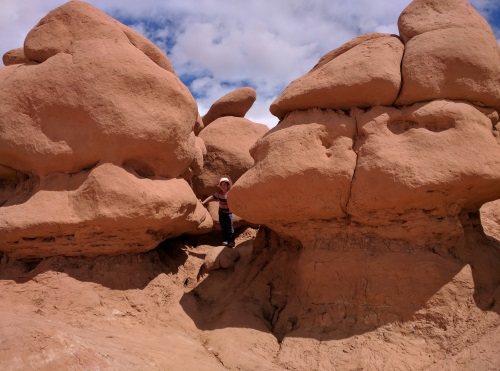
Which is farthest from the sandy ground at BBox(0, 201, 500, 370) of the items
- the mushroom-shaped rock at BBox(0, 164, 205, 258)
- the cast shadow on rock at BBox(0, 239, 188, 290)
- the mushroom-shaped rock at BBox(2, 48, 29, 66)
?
the mushroom-shaped rock at BBox(2, 48, 29, 66)

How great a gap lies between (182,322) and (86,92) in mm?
2503

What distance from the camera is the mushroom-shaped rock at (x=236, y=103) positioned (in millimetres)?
8211

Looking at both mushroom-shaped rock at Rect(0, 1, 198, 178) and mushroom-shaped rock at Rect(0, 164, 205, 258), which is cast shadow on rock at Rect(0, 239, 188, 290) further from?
mushroom-shaped rock at Rect(0, 1, 198, 178)

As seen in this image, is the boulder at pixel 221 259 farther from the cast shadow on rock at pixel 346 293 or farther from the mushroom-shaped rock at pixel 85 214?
the mushroom-shaped rock at pixel 85 214

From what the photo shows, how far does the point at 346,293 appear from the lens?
3.95m

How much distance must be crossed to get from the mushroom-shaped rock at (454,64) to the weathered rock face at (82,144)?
2.48 m

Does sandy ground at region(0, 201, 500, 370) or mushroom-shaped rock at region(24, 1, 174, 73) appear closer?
sandy ground at region(0, 201, 500, 370)

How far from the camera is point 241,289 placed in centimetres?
480

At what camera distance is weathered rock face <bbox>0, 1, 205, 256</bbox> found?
4.18 m

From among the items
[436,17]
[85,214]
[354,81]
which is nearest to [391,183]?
[354,81]

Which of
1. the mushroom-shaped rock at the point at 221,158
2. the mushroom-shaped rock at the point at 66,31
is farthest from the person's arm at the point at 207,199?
the mushroom-shaped rock at the point at 66,31

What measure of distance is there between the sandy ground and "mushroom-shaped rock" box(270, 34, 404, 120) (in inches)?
68.1

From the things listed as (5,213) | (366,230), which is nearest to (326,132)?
(366,230)

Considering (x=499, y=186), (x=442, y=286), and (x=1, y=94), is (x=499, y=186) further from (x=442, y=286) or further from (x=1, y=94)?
(x=1, y=94)
